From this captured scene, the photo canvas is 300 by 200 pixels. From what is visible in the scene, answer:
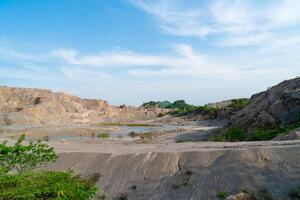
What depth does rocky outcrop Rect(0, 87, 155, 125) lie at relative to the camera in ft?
233

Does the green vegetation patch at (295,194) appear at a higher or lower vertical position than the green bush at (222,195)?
higher

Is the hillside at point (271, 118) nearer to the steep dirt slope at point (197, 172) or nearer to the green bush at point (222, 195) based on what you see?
the steep dirt slope at point (197, 172)

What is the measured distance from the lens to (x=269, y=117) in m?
29.6

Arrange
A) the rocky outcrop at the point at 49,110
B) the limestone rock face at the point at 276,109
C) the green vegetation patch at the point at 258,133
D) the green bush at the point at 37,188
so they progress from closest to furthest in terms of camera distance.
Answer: the green bush at the point at 37,188 → the green vegetation patch at the point at 258,133 → the limestone rock face at the point at 276,109 → the rocky outcrop at the point at 49,110

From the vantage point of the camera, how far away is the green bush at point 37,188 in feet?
23.4

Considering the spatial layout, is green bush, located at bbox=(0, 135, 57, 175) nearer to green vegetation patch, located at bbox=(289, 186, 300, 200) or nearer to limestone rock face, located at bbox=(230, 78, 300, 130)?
green vegetation patch, located at bbox=(289, 186, 300, 200)

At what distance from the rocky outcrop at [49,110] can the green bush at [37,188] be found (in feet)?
204

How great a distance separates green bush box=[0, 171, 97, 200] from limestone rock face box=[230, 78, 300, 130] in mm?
22685

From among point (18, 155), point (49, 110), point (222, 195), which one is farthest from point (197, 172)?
point (49, 110)

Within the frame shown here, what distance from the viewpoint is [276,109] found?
99.1ft

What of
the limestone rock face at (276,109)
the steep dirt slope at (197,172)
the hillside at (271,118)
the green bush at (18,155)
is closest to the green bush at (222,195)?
the steep dirt slope at (197,172)

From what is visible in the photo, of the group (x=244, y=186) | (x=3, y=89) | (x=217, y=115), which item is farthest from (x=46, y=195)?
(x=3, y=89)

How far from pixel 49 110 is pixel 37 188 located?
73.8 m

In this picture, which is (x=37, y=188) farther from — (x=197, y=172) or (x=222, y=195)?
(x=197, y=172)
